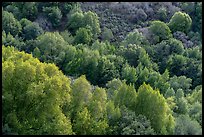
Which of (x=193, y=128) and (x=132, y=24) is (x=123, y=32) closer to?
(x=132, y=24)

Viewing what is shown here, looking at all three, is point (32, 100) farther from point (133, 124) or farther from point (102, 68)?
point (102, 68)

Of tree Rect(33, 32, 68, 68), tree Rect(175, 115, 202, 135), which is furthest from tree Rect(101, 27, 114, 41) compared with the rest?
tree Rect(175, 115, 202, 135)

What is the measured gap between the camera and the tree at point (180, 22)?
10231 cm

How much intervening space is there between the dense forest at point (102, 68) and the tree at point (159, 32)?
0.23 m

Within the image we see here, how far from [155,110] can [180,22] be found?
166 ft

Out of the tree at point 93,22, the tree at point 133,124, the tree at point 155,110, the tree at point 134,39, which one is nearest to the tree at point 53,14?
the tree at point 93,22

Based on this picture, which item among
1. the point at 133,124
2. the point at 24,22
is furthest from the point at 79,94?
the point at 24,22

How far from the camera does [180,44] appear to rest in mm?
94250

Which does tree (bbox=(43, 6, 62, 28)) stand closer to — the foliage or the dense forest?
the dense forest

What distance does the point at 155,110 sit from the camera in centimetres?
5600

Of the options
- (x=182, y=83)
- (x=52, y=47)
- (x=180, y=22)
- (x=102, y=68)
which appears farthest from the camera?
(x=180, y=22)

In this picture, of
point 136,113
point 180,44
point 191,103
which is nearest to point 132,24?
point 180,44

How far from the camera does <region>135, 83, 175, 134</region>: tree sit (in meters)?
55.4

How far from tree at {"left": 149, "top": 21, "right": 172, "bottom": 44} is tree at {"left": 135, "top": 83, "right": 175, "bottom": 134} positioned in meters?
43.7
